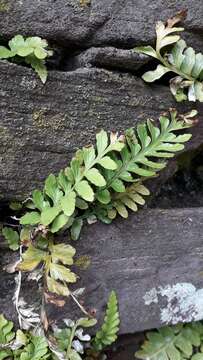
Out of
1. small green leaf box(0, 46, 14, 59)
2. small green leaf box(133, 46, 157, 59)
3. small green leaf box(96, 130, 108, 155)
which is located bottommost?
small green leaf box(96, 130, 108, 155)

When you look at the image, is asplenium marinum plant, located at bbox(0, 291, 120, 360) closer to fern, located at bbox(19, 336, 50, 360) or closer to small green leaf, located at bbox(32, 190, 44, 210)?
fern, located at bbox(19, 336, 50, 360)

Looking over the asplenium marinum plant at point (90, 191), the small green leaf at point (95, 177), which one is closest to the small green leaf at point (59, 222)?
the asplenium marinum plant at point (90, 191)

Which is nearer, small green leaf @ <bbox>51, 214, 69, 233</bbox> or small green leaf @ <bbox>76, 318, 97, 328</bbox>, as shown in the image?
small green leaf @ <bbox>51, 214, 69, 233</bbox>

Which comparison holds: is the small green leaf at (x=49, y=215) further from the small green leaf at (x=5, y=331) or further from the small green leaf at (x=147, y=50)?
the small green leaf at (x=147, y=50)

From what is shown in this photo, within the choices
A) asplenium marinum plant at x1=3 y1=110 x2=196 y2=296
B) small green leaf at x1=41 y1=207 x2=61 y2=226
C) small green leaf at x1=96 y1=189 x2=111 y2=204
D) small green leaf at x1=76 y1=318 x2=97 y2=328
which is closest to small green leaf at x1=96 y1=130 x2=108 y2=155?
asplenium marinum plant at x1=3 y1=110 x2=196 y2=296

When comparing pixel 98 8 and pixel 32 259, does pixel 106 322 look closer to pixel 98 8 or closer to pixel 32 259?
pixel 32 259

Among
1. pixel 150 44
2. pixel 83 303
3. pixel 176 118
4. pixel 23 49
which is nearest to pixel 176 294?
pixel 83 303

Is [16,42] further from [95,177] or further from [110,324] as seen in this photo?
[110,324]
